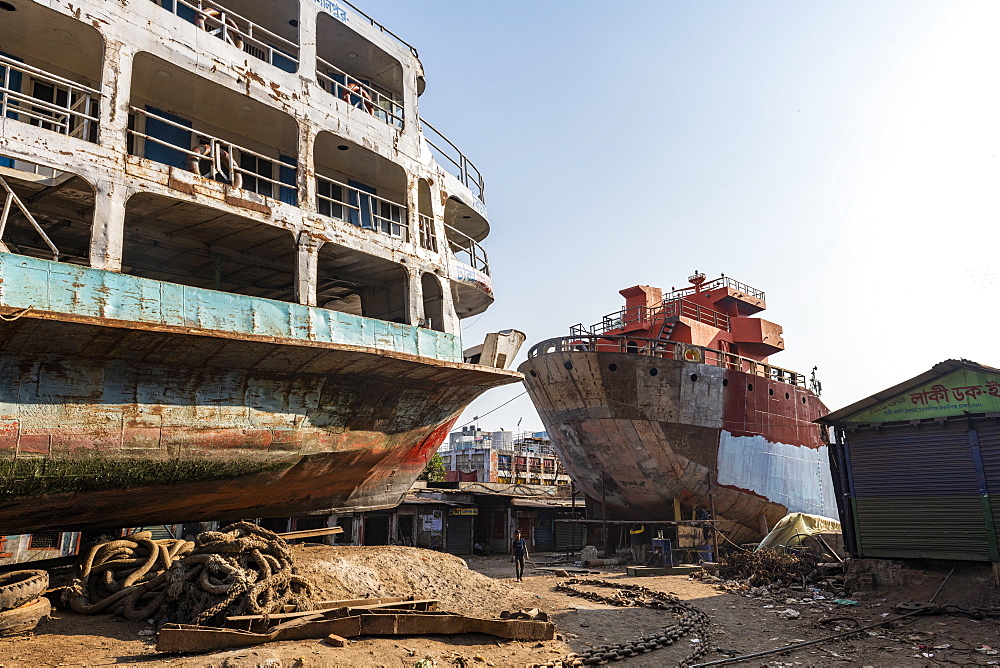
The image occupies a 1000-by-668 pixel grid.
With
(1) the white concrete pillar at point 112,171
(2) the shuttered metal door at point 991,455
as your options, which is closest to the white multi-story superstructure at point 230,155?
(1) the white concrete pillar at point 112,171

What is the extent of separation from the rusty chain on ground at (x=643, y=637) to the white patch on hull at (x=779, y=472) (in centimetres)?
803

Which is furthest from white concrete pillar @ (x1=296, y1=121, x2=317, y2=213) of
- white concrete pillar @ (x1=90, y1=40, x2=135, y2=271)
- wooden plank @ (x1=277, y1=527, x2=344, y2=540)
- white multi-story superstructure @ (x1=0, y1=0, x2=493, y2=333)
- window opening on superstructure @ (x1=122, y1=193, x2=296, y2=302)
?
wooden plank @ (x1=277, y1=527, x2=344, y2=540)

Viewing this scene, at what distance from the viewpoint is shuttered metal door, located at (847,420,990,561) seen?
37.7 feet

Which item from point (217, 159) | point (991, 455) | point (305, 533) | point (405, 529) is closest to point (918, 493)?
point (991, 455)

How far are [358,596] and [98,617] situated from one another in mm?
3419

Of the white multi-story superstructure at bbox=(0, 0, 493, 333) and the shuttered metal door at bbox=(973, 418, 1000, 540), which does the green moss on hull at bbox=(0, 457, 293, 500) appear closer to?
the white multi-story superstructure at bbox=(0, 0, 493, 333)

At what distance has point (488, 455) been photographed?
57000 millimetres

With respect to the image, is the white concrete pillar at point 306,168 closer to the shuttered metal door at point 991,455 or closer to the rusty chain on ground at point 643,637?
the rusty chain on ground at point 643,637

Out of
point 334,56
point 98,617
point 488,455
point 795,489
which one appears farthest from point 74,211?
point 488,455

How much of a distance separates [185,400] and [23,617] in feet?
10.6

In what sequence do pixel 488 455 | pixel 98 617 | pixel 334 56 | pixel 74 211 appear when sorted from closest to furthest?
pixel 98 617 → pixel 74 211 → pixel 334 56 → pixel 488 455

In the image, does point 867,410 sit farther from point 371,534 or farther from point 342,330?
point 371,534

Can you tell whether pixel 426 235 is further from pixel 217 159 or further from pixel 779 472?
pixel 779 472

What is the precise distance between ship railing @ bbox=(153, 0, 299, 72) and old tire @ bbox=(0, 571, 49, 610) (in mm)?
9222
